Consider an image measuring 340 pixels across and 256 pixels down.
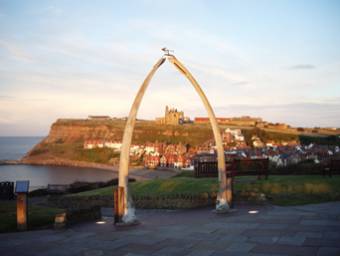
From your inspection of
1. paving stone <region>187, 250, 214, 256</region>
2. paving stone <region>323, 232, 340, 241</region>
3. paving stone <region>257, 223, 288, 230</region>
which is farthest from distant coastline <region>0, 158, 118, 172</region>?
paving stone <region>187, 250, 214, 256</region>

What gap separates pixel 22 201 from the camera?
43.2ft

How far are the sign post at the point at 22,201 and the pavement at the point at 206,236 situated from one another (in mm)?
761

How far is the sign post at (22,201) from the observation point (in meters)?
13.1

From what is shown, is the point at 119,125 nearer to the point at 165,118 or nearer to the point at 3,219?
the point at 165,118

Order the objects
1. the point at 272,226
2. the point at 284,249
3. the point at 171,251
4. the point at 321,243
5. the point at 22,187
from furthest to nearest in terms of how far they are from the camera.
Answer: the point at 22,187 < the point at 272,226 < the point at 171,251 < the point at 321,243 < the point at 284,249

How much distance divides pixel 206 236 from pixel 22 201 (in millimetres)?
6326

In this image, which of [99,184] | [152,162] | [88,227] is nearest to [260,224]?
[88,227]

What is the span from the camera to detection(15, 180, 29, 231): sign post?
514 inches

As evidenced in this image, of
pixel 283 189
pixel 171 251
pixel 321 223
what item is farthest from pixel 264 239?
pixel 283 189

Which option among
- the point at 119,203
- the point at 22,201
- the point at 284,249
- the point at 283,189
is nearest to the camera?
the point at 284,249

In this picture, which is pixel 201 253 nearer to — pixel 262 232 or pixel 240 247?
pixel 240 247

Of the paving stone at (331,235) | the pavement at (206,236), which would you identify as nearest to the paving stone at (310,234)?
the pavement at (206,236)

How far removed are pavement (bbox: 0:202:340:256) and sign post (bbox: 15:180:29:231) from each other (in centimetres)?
76

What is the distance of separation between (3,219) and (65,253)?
6809 millimetres
